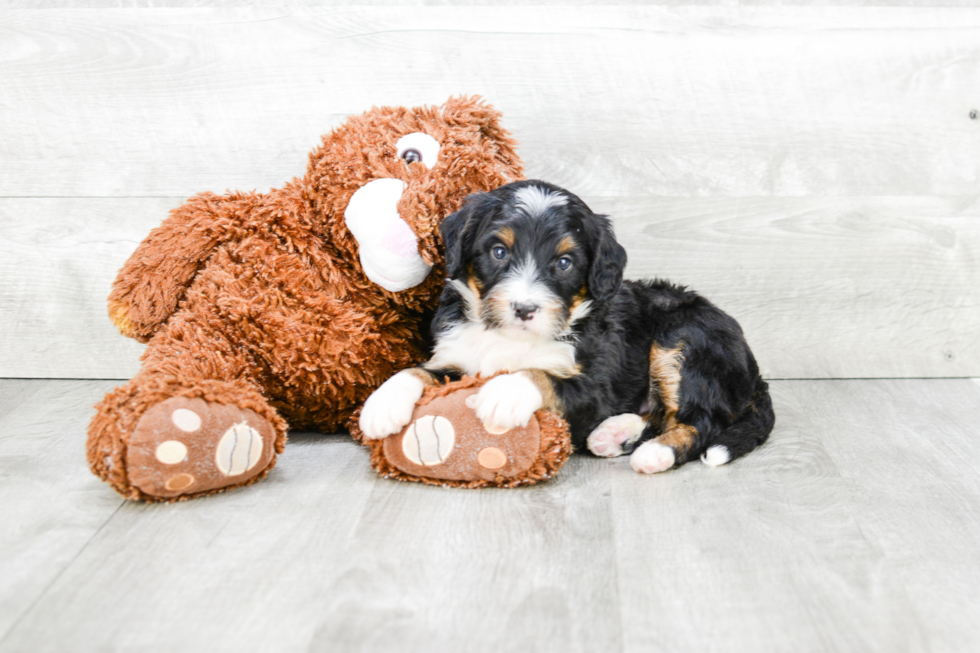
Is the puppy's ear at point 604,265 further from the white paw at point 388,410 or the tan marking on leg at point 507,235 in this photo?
the white paw at point 388,410

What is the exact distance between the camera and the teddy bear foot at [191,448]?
2010 millimetres

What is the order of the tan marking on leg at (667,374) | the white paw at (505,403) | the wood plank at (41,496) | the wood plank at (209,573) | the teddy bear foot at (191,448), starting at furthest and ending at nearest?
the tan marking on leg at (667,374)
the white paw at (505,403)
the teddy bear foot at (191,448)
the wood plank at (41,496)
the wood plank at (209,573)

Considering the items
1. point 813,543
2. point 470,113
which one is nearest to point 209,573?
point 813,543

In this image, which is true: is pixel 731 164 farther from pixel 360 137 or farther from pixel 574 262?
pixel 360 137

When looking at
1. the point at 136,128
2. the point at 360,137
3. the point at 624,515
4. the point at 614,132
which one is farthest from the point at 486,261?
the point at 136,128

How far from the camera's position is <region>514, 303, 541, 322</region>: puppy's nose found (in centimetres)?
211

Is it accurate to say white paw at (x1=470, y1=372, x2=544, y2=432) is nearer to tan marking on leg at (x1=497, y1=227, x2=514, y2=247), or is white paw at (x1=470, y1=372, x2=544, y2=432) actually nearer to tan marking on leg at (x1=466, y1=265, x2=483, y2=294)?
tan marking on leg at (x1=466, y1=265, x2=483, y2=294)

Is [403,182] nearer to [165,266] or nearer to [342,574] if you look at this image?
[165,266]

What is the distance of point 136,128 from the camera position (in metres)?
3.15

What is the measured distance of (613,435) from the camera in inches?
101

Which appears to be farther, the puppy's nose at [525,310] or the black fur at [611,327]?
the black fur at [611,327]

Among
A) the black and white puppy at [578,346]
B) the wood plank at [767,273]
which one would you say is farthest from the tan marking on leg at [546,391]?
the wood plank at [767,273]

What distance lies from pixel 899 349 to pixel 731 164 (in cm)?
104

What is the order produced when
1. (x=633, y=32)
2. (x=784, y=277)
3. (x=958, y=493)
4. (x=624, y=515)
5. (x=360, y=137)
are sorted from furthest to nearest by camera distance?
(x=784, y=277) < (x=633, y=32) < (x=360, y=137) < (x=958, y=493) < (x=624, y=515)
